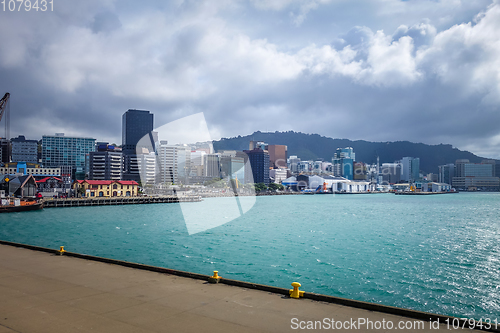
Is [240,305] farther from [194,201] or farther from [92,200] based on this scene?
[194,201]

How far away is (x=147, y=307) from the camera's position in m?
8.30

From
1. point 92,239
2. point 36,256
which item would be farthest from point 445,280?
point 92,239

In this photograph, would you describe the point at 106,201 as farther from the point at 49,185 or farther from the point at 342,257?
the point at 342,257

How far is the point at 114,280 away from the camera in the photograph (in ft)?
35.2

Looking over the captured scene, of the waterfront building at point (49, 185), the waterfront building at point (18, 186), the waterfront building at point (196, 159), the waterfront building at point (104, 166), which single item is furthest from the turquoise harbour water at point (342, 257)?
the waterfront building at point (104, 166)

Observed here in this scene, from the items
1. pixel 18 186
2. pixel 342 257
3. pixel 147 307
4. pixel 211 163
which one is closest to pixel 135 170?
pixel 18 186

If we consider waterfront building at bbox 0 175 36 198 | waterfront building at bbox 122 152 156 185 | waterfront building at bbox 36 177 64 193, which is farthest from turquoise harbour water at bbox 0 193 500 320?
waterfront building at bbox 122 152 156 185

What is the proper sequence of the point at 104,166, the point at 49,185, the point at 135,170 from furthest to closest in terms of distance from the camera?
the point at 135,170 < the point at 104,166 < the point at 49,185

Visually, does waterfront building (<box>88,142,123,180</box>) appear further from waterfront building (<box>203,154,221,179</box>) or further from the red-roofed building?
waterfront building (<box>203,154,221,179</box>)

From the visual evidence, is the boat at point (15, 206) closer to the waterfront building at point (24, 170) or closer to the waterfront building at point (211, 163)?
the waterfront building at point (211, 163)

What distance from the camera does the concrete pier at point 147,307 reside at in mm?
7152

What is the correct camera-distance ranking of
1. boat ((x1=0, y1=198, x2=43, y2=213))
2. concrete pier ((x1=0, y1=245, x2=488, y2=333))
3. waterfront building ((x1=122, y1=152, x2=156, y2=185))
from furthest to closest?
waterfront building ((x1=122, y1=152, x2=156, y2=185))
boat ((x1=0, y1=198, x2=43, y2=213))
concrete pier ((x1=0, y1=245, x2=488, y2=333))

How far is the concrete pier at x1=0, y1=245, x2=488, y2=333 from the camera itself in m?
7.15

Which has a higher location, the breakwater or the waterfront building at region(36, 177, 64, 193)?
the waterfront building at region(36, 177, 64, 193)
